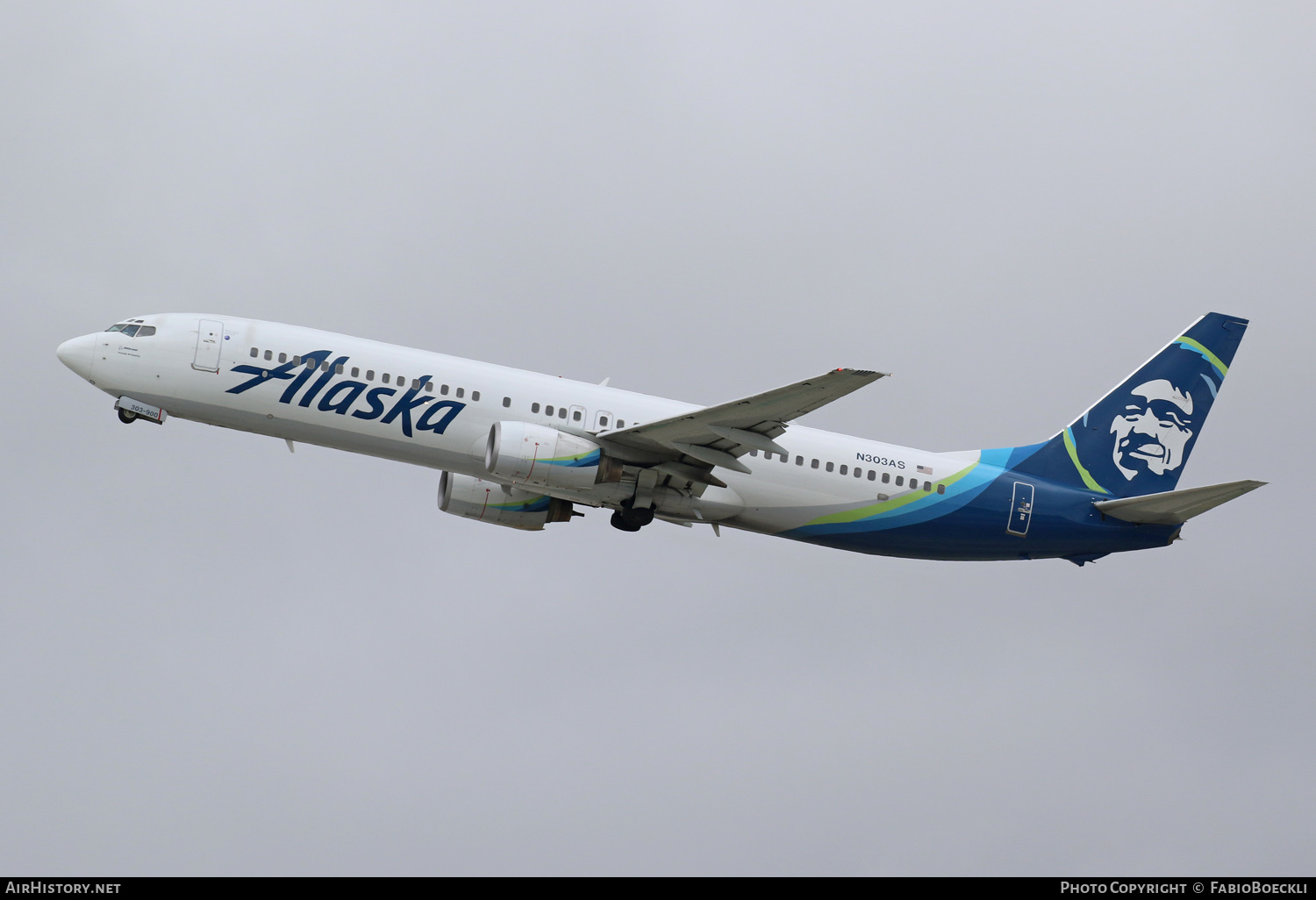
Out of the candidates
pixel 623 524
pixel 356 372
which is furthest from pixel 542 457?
pixel 356 372

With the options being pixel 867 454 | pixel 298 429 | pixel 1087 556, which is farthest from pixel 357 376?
pixel 1087 556

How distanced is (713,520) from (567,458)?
5.61m

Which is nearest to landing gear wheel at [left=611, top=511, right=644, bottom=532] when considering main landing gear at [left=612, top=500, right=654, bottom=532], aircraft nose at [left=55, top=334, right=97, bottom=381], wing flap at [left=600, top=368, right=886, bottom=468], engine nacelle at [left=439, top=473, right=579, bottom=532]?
main landing gear at [left=612, top=500, right=654, bottom=532]

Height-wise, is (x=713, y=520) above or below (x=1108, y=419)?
below

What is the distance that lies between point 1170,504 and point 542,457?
19903mm

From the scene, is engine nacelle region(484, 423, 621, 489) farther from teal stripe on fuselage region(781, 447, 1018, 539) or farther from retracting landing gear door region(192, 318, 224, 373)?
retracting landing gear door region(192, 318, 224, 373)

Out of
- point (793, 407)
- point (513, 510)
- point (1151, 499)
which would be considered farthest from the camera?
point (513, 510)

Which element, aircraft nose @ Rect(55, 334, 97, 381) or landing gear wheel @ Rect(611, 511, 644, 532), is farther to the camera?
landing gear wheel @ Rect(611, 511, 644, 532)

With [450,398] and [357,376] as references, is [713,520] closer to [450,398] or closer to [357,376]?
[450,398]

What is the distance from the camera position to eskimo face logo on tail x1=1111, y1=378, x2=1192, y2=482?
1869 inches

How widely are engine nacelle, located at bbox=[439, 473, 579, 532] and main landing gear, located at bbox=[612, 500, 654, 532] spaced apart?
140 inches

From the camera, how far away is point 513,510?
46.9 meters

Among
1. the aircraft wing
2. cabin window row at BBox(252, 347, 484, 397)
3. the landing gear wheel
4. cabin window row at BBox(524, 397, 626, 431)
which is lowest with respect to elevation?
the landing gear wheel

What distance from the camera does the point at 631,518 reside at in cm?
4309
